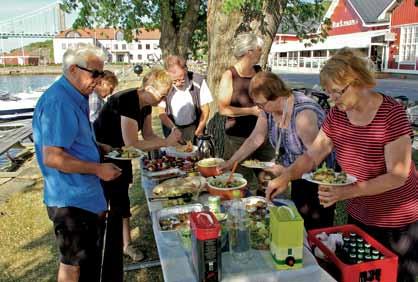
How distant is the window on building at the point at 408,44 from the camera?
20.8 m

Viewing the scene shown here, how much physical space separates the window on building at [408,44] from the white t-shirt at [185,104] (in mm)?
19711

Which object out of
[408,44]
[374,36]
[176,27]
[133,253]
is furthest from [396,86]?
[133,253]

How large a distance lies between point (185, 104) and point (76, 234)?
7.65ft

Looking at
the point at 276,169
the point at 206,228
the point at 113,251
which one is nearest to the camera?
the point at 206,228

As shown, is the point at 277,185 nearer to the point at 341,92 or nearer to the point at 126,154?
the point at 341,92

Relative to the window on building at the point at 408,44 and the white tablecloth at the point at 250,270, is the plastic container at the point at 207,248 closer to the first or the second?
the white tablecloth at the point at 250,270

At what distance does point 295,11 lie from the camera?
8898 mm

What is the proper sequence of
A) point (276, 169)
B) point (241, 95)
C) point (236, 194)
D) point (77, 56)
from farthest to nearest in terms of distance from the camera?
point (241, 95) → point (276, 169) → point (236, 194) → point (77, 56)

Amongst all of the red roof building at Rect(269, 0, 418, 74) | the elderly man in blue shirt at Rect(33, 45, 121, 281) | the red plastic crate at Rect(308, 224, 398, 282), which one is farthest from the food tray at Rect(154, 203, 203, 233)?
the red roof building at Rect(269, 0, 418, 74)

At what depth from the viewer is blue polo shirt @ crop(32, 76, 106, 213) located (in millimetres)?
1907

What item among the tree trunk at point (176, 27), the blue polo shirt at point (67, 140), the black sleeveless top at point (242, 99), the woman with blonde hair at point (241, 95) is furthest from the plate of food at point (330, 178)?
the tree trunk at point (176, 27)

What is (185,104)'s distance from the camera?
421 cm

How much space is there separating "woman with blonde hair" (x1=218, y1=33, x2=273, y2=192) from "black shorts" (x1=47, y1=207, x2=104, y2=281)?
164cm

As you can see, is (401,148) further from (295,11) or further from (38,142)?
(295,11)
